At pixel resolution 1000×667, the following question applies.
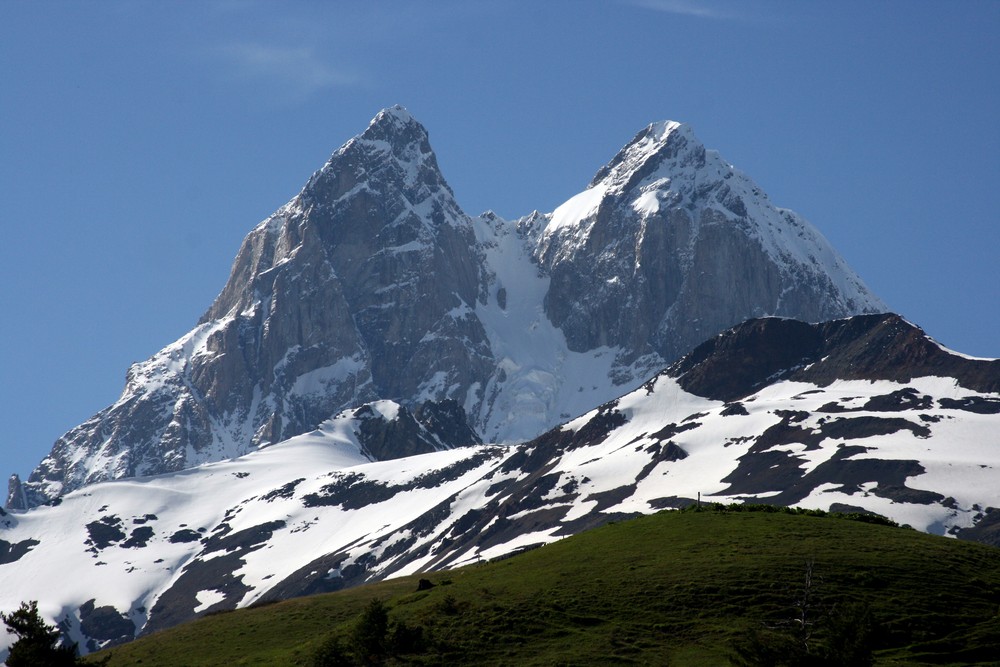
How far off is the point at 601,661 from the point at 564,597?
11.3m

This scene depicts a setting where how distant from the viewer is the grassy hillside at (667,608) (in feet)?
274

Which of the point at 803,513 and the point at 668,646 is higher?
the point at 803,513

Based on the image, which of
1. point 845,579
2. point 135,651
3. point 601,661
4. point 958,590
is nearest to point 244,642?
point 135,651

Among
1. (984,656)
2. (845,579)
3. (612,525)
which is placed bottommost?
(984,656)

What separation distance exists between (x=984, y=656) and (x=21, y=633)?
5188cm

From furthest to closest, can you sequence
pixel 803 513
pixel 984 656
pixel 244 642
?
pixel 803 513 < pixel 244 642 < pixel 984 656

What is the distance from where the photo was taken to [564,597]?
3676 inches

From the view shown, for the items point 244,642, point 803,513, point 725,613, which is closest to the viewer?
point 725,613

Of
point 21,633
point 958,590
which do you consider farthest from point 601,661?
point 21,633

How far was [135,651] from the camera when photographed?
10331 cm

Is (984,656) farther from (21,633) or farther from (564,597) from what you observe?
(21,633)

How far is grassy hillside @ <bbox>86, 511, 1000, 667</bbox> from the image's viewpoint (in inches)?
3290

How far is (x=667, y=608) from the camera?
8981 cm

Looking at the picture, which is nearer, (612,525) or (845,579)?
(845,579)
